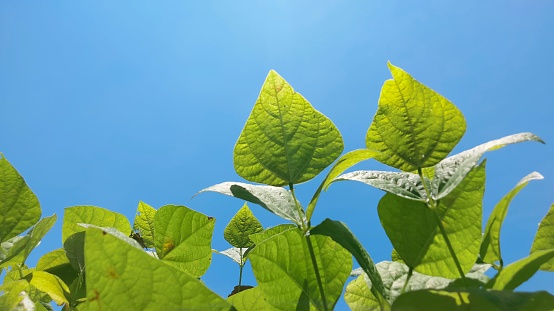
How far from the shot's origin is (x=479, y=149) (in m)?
0.46

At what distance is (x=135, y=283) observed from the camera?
350 mm

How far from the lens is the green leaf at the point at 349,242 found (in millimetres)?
429

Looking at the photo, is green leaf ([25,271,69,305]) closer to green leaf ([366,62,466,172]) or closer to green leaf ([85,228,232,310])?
green leaf ([85,228,232,310])

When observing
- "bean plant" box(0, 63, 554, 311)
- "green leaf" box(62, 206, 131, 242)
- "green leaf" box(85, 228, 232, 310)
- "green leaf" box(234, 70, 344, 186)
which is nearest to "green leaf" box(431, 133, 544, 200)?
"bean plant" box(0, 63, 554, 311)

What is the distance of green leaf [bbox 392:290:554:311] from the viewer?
1.13 ft

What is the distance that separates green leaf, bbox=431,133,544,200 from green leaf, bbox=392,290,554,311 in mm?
95

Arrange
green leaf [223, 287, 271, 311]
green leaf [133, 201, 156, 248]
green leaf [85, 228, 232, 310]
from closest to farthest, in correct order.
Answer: green leaf [85, 228, 232, 310] < green leaf [223, 287, 271, 311] < green leaf [133, 201, 156, 248]

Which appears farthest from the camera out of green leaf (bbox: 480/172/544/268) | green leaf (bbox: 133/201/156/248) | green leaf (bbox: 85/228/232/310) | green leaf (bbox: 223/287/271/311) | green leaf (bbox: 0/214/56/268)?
green leaf (bbox: 133/201/156/248)

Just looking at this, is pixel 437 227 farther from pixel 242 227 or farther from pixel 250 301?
pixel 242 227

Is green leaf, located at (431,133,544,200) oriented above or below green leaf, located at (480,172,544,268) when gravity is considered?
above

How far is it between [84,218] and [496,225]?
22.5 inches

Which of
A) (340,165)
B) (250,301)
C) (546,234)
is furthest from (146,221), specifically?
(546,234)

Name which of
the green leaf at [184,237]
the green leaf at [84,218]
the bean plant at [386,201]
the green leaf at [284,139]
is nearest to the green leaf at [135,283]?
the bean plant at [386,201]

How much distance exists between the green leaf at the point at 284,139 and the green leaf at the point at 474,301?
0.17 meters
